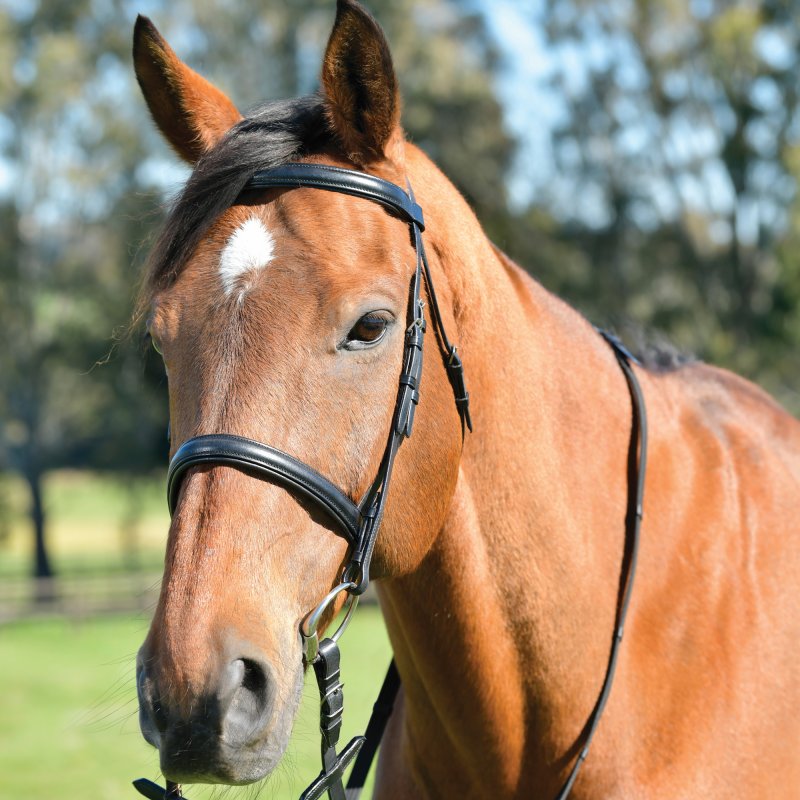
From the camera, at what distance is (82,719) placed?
419 inches

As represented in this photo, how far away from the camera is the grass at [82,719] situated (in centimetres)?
804

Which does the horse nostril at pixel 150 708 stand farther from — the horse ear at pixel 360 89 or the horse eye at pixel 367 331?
the horse ear at pixel 360 89

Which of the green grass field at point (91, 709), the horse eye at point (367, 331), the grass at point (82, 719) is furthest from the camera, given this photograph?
the grass at point (82, 719)

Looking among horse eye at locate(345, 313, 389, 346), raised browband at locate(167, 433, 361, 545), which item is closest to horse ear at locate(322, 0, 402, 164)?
horse eye at locate(345, 313, 389, 346)

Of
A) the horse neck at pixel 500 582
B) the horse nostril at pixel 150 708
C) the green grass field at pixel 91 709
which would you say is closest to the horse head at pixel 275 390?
the horse nostril at pixel 150 708

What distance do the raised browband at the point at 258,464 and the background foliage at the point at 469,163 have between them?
22.1 meters

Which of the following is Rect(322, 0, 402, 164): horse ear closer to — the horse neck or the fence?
the horse neck

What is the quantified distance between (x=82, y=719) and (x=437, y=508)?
9864mm

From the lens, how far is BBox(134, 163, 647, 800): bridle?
188cm

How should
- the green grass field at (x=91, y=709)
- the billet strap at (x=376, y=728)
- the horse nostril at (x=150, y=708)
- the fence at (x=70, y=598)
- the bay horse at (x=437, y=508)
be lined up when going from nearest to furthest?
the horse nostril at (x=150, y=708), the bay horse at (x=437, y=508), the billet strap at (x=376, y=728), the green grass field at (x=91, y=709), the fence at (x=70, y=598)

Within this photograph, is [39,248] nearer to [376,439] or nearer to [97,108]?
[97,108]

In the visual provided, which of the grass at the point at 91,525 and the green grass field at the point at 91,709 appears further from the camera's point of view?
the grass at the point at 91,525

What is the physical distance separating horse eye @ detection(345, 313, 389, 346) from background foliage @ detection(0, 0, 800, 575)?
21.9 metres

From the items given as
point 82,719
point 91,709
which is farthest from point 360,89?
point 82,719
